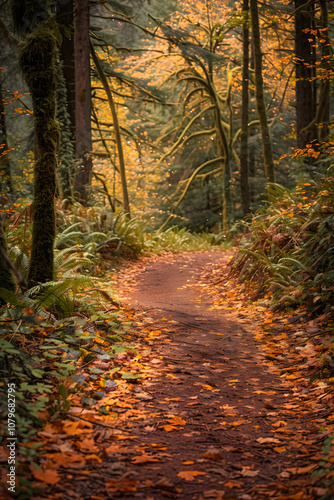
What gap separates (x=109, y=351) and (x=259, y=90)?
324 inches

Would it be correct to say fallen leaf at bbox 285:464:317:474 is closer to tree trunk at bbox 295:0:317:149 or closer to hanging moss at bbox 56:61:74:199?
tree trunk at bbox 295:0:317:149

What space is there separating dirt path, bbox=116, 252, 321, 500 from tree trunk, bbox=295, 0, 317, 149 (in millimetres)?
5714

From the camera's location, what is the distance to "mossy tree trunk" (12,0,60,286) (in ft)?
14.2

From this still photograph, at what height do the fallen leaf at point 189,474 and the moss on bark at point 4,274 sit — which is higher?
the moss on bark at point 4,274

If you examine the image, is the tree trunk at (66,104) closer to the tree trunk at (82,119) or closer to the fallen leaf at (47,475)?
the tree trunk at (82,119)

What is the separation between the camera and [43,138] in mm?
4441

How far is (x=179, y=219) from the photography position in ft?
65.1

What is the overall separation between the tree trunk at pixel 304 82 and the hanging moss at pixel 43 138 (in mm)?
6365

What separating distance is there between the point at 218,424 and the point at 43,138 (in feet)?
10.8

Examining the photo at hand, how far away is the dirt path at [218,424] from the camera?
2.21m

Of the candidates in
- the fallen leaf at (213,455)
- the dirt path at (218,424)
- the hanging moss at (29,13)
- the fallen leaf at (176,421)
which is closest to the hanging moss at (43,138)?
the hanging moss at (29,13)

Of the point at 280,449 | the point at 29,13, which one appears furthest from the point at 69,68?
the point at 280,449

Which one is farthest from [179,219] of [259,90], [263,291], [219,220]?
[263,291]

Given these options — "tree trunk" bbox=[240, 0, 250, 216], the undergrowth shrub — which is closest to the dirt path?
the undergrowth shrub
